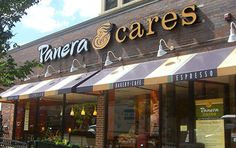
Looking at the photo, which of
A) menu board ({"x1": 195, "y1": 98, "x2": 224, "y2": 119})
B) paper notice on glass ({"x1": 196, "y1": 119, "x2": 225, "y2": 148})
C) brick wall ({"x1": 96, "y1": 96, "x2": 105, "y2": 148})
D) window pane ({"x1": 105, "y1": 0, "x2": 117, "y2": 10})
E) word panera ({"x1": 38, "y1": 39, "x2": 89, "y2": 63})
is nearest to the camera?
paper notice on glass ({"x1": 196, "y1": 119, "x2": 225, "y2": 148})

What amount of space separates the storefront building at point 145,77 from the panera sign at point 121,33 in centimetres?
3

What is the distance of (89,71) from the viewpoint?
1461 cm

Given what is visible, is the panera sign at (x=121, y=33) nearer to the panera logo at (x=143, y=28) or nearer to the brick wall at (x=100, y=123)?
the panera logo at (x=143, y=28)

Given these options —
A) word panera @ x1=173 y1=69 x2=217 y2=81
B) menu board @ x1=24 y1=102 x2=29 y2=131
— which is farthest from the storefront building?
menu board @ x1=24 y1=102 x2=29 y2=131

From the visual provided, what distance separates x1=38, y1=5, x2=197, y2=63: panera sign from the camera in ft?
37.0

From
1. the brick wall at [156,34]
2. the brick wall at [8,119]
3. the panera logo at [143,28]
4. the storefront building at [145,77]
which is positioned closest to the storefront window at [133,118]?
the storefront building at [145,77]

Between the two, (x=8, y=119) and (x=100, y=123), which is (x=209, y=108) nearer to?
(x=100, y=123)

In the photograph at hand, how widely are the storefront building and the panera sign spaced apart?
0.10ft

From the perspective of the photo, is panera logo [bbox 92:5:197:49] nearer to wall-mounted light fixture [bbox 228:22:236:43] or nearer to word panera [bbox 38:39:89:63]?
word panera [bbox 38:39:89:63]

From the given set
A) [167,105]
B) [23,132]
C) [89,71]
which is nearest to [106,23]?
[89,71]

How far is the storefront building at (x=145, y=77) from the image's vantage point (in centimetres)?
1025

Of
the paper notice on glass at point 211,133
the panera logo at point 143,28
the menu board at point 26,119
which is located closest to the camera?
the paper notice on glass at point 211,133

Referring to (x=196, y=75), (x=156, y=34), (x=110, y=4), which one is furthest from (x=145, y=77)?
(x=110, y=4)

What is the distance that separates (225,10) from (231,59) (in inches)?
70.3
